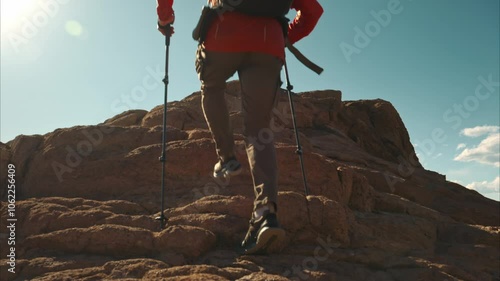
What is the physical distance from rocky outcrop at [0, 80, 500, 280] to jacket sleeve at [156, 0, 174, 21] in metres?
2.44

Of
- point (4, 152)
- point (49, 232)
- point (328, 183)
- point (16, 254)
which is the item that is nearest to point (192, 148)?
point (328, 183)

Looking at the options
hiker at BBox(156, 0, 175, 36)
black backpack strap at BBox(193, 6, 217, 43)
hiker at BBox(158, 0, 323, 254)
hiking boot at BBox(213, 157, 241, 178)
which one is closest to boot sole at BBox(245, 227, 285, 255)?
hiker at BBox(158, 0, 323, 254)

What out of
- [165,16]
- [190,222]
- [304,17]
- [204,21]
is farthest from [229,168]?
[165,16]

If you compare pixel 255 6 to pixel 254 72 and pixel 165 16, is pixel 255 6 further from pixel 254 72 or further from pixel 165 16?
pixel 165 16

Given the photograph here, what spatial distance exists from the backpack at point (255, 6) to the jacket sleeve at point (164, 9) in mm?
1195

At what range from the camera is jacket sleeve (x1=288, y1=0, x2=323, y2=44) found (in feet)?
17.4

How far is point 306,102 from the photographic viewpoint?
29141 mm

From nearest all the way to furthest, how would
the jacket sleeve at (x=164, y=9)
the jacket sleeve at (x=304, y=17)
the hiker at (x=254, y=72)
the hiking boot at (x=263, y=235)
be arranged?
the hiking boot at (x=263, y=235)
the hiker at (x=254, y=72)
the jacket sleeve at (x=304, y=17)
the jacket sleeve at (x=164, y=9)

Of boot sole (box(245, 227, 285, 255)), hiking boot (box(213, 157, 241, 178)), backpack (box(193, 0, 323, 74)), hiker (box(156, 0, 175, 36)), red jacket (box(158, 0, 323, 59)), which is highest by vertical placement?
hiker (box(156, 0, 175, 36))

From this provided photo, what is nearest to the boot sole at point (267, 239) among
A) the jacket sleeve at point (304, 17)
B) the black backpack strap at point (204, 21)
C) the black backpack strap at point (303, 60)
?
the black backpack strap at point (204, 21)

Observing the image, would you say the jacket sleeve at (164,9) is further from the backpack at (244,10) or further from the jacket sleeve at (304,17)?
the jacket sleeve at (304,17)

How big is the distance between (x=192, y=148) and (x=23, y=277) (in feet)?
16.2

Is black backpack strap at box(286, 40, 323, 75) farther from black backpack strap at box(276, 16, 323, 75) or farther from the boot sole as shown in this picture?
the boot sole

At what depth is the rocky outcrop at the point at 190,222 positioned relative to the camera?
4.73 meters
